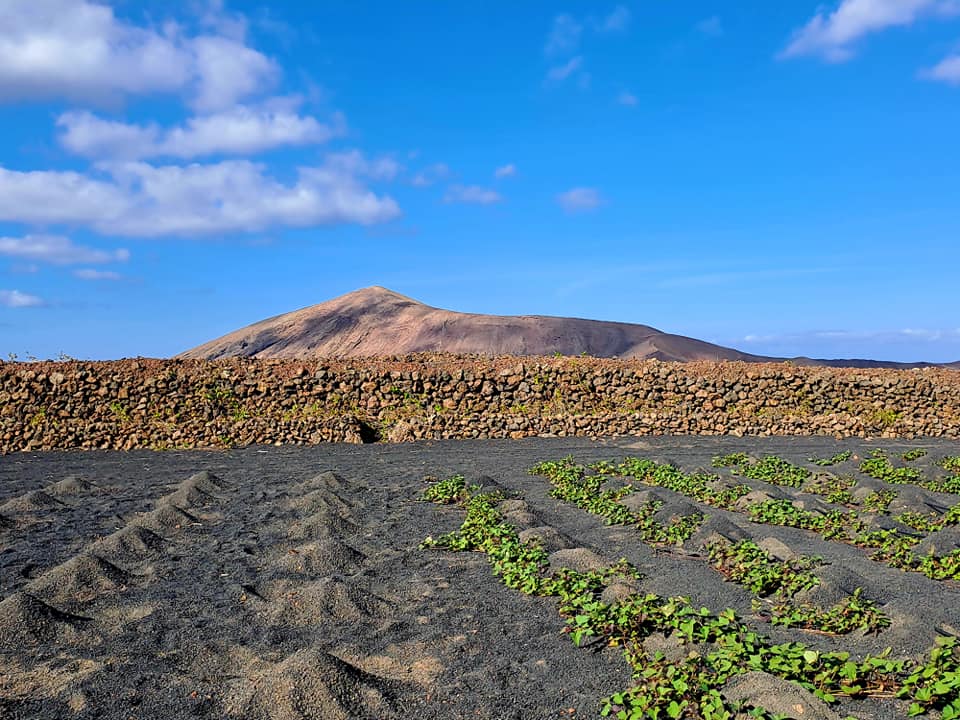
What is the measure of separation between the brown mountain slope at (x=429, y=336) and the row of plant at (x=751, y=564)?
35315 mm

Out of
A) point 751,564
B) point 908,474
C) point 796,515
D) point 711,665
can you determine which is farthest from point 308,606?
point 908,474

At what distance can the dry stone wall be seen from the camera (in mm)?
20672

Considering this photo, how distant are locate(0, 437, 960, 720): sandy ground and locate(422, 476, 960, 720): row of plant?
18 centimetres

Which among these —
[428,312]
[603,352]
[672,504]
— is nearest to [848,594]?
[672,504]

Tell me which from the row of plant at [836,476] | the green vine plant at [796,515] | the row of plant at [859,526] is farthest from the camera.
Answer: the row of plant at [836,476]

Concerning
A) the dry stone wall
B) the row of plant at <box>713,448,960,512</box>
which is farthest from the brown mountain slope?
the row of plant at <box>713,448,960,512</box>

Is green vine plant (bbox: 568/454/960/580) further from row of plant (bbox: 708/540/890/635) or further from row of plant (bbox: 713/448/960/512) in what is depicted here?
row of plant (bbox: 708/540/890/635)

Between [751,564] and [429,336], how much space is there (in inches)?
1689

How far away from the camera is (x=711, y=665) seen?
568 cm

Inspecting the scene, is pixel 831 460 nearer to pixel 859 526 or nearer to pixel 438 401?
pixel 859 526

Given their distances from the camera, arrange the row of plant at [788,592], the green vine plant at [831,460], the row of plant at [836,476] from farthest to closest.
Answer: the green vine plant at [831,460]
the row of plant at [836,476]
the row of plant at [788,592]

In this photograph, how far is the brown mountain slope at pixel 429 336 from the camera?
4994cm

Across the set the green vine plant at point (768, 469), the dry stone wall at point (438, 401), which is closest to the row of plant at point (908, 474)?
the green vine plant at point (768, 469)

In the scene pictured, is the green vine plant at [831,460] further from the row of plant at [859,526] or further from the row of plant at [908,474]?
the row of plant at [859,526]
